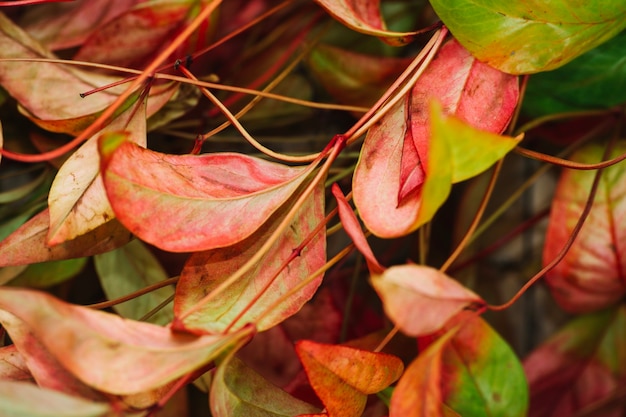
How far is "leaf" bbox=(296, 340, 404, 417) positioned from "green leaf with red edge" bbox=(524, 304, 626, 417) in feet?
0.70

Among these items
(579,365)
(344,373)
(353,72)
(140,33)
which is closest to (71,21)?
(140,33)

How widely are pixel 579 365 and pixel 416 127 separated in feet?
0.85

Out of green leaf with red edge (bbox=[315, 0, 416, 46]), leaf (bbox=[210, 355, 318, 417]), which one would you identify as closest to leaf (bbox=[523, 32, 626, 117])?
green leaf with red edge (bbox=[315, 0, 416, 46])

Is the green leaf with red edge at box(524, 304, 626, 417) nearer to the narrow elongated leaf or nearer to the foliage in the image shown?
the foliage

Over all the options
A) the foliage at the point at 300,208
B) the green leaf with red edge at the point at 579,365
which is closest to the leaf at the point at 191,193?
the foliage at the point at 300,208

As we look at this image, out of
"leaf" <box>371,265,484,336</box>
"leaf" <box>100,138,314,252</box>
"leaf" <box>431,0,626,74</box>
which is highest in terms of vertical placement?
"leaf" <box>431,0,626,74</box>

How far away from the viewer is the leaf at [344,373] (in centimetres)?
23

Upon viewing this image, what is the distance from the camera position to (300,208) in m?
0.27

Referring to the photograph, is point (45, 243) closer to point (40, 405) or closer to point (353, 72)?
point (40, 405)

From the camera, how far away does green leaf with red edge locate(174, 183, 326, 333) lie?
0.80ft

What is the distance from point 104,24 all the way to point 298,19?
0.46ft

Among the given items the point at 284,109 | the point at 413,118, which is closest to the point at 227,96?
the point at 284,109

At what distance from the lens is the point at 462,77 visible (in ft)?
0.91

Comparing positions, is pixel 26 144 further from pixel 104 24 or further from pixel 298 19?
pixel 298 19
